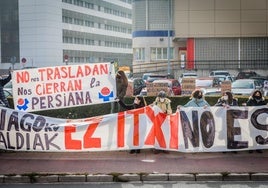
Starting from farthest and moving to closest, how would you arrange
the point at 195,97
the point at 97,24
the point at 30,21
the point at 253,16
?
the point at 97,24
the point at 30,21
the point at 253,16
the point at 195,97

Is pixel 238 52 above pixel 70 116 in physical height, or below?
above

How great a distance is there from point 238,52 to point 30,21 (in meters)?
44.5

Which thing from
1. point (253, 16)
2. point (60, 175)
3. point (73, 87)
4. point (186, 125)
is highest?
point (253, 16)

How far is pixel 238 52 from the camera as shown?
49.4 meters

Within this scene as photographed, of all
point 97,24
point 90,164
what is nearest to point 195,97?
point 90,164

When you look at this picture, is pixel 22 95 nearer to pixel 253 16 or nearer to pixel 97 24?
pixel 253 16

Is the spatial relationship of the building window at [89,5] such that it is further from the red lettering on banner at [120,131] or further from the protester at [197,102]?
the red lettering on banner at [120,131]

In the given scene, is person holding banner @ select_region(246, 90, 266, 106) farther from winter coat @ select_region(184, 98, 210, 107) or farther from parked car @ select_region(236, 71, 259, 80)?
parked car @ select_region(236, 71, 259, 80)

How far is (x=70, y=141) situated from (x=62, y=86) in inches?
76.8

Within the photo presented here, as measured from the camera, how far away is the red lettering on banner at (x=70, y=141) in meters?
11.9

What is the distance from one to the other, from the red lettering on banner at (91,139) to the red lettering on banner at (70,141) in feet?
0.57

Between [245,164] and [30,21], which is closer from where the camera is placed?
[245,164]

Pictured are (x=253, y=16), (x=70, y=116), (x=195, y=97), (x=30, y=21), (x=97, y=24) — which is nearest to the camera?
(x=195, y=97)

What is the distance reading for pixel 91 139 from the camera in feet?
39.1
